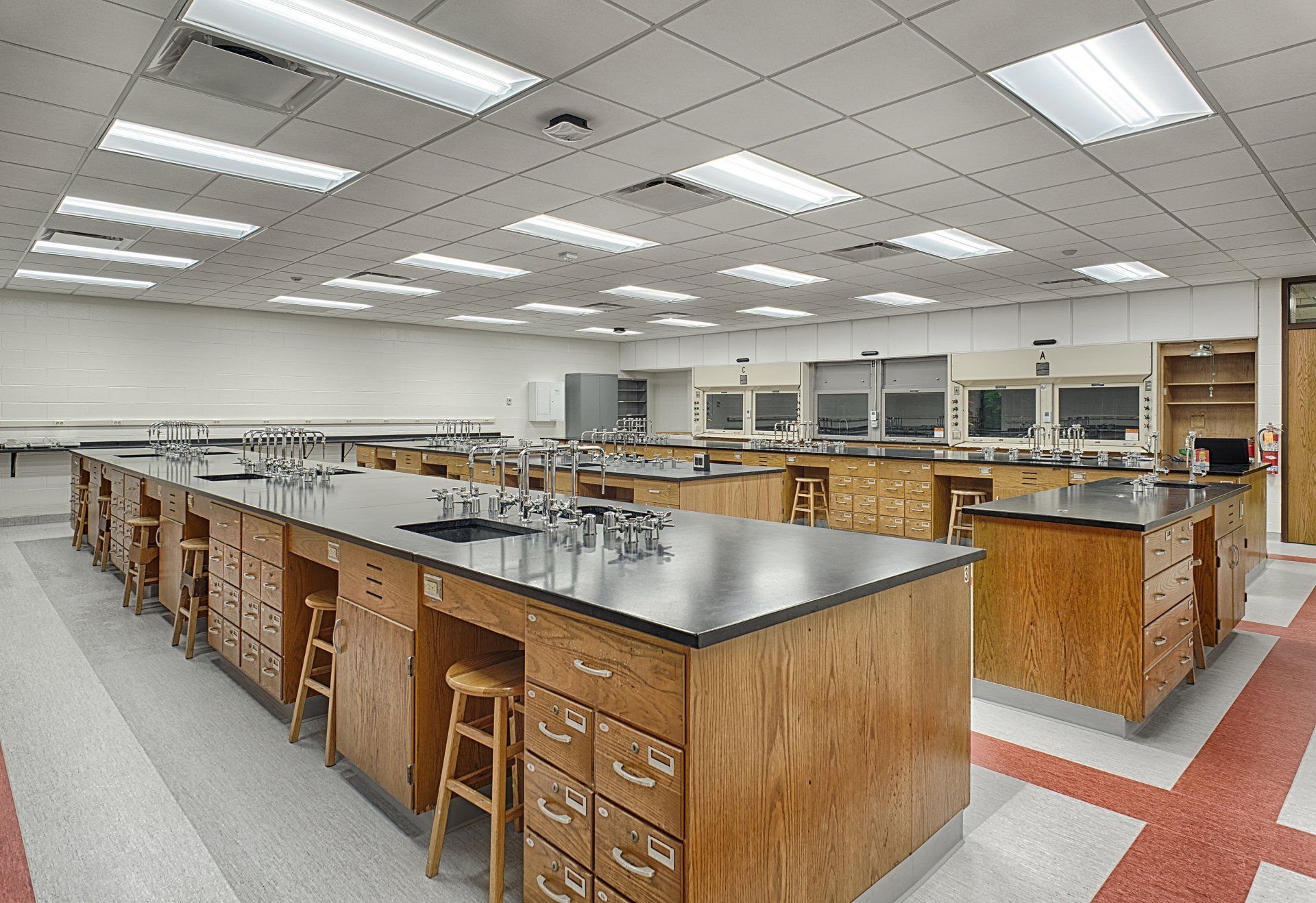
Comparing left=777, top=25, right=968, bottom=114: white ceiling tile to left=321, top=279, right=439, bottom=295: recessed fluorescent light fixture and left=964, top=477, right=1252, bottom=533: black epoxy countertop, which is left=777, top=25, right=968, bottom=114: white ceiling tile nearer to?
left=964, top=477, right=1252, bottom=533: black epoxy countertop

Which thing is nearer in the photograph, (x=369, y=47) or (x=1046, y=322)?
(x=369, y=47)

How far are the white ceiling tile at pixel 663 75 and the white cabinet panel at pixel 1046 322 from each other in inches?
302

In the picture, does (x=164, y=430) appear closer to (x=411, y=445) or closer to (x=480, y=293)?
(x=411, y=445)

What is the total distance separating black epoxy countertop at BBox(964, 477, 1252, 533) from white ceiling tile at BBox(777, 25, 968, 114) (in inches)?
78.0

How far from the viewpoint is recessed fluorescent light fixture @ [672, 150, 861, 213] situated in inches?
176

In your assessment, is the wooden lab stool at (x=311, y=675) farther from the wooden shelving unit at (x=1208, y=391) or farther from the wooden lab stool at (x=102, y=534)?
the wooden shelving unit at (x=1208, y=391)

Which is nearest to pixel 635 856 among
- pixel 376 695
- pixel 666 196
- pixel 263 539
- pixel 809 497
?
pixel 376 695

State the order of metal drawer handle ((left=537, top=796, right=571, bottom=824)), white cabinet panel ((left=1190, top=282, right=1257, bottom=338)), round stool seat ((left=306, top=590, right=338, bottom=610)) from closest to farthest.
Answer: metal drawer handle ((left=537, top=796, right=571, bottom=824)) → round stool seat ((left=306, top=590, right=338, bottom=610)) → white cabinet panel ((left=1190, top=282, right=1257, bottom=338))

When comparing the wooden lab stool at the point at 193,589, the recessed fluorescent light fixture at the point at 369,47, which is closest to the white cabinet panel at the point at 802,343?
the recessed fluorescent light fixture at the point at 369,47

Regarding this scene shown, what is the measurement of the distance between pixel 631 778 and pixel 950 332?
9.99 meters

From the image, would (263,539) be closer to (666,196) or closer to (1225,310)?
(666,196)

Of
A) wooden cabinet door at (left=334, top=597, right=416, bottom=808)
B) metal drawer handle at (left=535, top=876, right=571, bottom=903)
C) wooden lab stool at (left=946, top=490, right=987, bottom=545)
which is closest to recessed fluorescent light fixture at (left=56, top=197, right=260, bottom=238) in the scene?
wooden cabinet door at (left=334, top=597, right=416, bottom=808)

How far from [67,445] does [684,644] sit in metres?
10.6

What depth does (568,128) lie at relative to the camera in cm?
363
